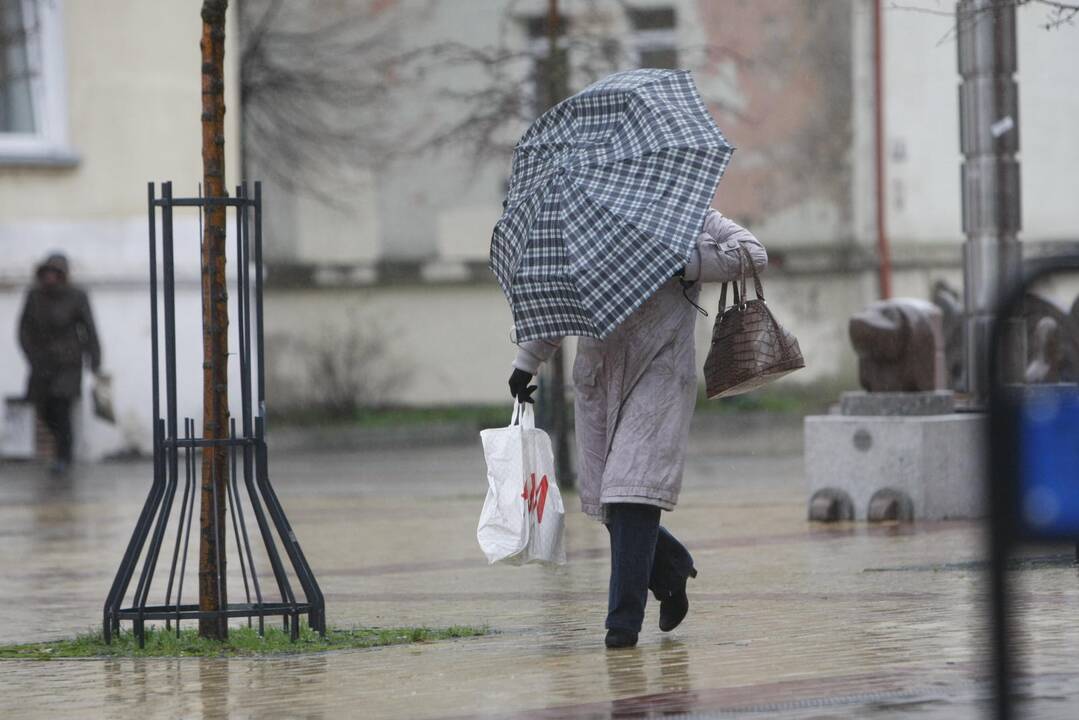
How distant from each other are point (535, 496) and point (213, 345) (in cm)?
130

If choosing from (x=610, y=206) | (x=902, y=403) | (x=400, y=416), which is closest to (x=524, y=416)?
(x=610, y=206)

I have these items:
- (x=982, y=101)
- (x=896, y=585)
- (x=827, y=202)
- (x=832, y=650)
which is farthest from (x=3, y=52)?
(x=832, y=650)

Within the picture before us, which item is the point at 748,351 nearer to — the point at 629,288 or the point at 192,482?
the point at 629,288

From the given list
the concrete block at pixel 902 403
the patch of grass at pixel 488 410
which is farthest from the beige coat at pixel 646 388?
the patch of grass at pixel 488 410

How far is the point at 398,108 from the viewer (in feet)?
81.0

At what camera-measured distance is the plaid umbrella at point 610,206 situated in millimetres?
6703

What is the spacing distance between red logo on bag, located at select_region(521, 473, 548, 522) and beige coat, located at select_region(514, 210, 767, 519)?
0.14 meters

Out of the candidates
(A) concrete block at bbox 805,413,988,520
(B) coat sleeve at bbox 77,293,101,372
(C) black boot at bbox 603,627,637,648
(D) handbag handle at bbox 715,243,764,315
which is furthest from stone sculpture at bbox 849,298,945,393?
(B) coat sleeve at bbox 77,293,101,372

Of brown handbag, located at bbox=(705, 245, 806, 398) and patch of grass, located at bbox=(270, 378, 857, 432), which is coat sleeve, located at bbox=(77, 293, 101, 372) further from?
brown handbag, located at bbox=(705, 245, 806, 398)

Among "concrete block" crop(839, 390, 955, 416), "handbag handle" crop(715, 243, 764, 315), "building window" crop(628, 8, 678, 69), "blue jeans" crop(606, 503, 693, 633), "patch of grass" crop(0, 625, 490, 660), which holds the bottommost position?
"patch of grass" crop(0, 625, 490, 660)

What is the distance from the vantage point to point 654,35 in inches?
961

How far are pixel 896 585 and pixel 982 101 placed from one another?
503cm

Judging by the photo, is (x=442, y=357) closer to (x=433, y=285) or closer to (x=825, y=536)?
(x=433, y=285)

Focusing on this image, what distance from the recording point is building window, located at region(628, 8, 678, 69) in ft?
79.2
